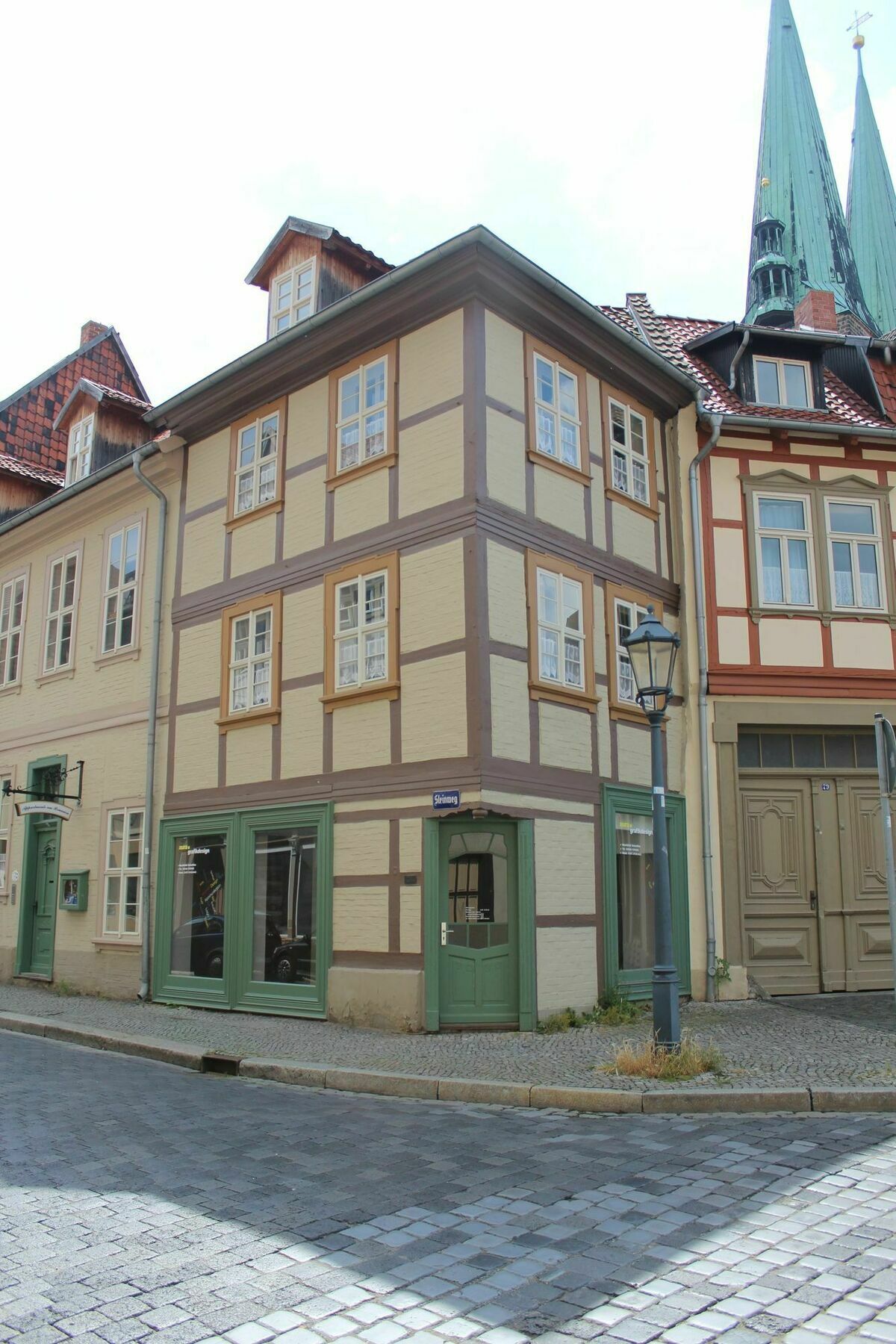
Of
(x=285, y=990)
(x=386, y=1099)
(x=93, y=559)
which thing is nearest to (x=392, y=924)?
(x=285, y=990)

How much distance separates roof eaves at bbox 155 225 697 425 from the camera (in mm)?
12000

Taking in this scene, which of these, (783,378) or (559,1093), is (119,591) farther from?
(559,1093)

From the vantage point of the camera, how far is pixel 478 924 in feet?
38.0

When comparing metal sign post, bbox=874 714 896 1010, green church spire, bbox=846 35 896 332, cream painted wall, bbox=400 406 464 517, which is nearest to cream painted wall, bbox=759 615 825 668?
metal sign post, bbox=874 714 896 1010

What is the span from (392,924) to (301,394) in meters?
6.69

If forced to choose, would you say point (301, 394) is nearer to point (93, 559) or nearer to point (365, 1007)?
point (93, 559)

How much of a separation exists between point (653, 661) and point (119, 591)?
32.8 feet

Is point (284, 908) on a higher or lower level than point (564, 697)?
lower

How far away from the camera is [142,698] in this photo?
16031 millimetres

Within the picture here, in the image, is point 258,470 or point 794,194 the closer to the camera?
point 258,470

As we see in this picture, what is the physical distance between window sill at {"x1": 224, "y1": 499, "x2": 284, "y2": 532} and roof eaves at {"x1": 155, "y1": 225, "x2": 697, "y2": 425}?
177cm

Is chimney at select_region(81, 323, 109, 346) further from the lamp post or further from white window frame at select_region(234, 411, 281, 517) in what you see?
the lamp post

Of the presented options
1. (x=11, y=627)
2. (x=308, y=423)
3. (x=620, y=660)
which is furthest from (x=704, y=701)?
(x=11, y=627)

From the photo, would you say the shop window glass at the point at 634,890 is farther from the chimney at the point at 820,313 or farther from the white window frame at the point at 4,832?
the white window frame at the point at 4,832
